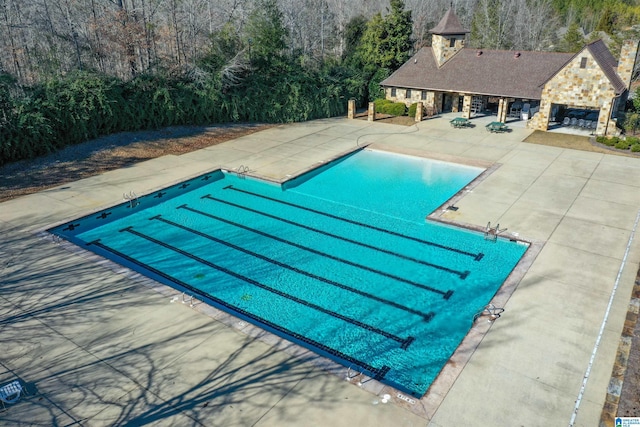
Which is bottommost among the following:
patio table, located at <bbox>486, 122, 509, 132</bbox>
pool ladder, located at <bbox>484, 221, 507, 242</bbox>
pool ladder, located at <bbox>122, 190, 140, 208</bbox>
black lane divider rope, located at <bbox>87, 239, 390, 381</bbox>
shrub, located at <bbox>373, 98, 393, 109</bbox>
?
black lane divider rope, located at <bbox>87, 239, 390, 381</bbox>

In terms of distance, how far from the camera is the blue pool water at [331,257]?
1236 centimetres

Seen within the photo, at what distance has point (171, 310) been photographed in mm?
12609

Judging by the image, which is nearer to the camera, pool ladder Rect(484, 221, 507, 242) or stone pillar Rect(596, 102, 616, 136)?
pool ladder Rect(484, 221, 507, 242)

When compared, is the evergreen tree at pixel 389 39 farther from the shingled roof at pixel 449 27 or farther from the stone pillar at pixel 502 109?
the stone pillar at pixel 502 109

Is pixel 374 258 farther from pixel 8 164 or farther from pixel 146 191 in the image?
pixel 8 164

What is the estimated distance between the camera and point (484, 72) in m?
33.2

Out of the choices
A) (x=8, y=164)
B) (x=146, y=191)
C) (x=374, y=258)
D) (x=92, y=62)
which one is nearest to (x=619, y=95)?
(x=374, y=258)

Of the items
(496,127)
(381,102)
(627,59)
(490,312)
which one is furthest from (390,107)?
(490,312)

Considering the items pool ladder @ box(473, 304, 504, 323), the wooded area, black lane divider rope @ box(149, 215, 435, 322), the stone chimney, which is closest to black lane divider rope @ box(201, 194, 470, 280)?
pool ladder @ box(473, 304, 504, 323)

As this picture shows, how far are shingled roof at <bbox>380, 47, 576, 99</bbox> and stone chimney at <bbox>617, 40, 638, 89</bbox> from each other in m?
1.13

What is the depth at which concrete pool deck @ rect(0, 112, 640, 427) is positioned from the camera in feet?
30.8

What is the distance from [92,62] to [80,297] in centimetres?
2068

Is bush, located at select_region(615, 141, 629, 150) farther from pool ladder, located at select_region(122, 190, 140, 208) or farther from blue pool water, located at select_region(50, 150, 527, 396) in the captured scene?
pool ladder, located at select_region(122, 190, 140, 208)

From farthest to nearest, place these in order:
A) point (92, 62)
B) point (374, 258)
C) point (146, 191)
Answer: point (92, 62) < point (146, 191) < point (374, 258)
